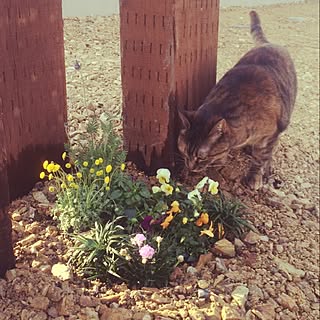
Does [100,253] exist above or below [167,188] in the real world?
below

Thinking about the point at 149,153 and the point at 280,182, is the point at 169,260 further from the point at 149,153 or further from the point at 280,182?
the point at 280,182

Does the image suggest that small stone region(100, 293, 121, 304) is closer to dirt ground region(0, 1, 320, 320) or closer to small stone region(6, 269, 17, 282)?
dirt ground region(0, 1, 320, 320)

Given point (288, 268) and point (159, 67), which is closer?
point (288, 268)

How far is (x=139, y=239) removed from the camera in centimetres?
254

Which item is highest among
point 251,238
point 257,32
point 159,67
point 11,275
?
point 159,67

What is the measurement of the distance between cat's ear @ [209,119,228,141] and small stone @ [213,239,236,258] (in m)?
0.69

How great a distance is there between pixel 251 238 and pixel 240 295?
475 millimetres

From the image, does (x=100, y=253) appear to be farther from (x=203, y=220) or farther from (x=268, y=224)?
(x=268, y=224)

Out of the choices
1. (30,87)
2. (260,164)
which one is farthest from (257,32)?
(30,87)

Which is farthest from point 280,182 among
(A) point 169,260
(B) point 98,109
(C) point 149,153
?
(A) point 169,260

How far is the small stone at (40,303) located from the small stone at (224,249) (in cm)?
82

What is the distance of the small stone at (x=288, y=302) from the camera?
8.72 feet

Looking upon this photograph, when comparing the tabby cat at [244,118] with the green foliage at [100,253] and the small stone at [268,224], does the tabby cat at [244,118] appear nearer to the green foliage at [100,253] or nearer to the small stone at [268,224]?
the small stone at [268,224]

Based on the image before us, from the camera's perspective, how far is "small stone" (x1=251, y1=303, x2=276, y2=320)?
8.29 feet
